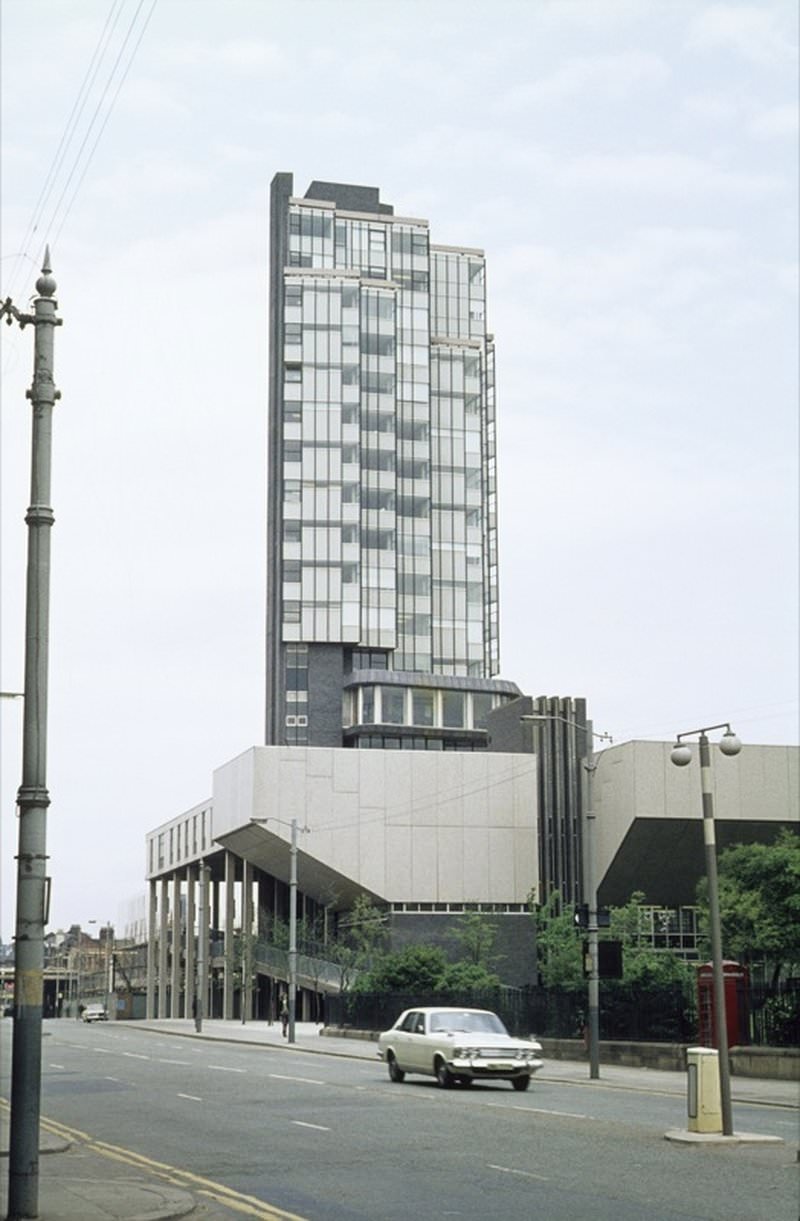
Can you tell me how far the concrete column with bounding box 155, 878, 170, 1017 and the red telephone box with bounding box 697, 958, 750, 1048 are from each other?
9221cm

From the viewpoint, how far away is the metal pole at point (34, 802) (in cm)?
1270

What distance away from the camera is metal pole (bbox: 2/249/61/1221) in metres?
12.7

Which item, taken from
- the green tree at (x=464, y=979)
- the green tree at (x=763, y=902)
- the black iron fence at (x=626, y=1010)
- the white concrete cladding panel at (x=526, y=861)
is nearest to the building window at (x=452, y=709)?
the white concrete cladding panel at (x=526, y=861)

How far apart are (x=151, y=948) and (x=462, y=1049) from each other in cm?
10199

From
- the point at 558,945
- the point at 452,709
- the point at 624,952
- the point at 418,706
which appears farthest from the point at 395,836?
the point at 624,952

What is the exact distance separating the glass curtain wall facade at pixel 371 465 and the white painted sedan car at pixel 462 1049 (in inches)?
3052

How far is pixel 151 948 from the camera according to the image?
422 feet

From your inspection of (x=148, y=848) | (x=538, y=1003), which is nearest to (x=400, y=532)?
(x=148, y=848)

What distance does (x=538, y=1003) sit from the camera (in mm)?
48812

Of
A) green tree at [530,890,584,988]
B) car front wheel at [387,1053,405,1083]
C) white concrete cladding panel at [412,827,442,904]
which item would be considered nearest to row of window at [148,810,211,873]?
white concrete cladding panel at [412,827,442,904]

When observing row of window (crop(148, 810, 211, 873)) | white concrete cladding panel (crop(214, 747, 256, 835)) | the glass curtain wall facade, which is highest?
the glass curtain wall facade

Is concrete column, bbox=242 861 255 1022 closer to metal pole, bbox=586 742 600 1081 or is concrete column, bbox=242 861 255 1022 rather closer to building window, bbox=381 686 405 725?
building window, bbox=381 686 405 725

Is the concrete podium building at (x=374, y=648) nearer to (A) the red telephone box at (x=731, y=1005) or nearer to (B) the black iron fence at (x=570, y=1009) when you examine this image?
(B) the black iron fence at (x=570, y=1009)

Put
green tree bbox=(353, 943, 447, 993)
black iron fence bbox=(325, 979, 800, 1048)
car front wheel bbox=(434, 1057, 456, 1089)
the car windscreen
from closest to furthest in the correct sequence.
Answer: car front wheel bbox=(434, 1057, 456, 1089), the car windscreen, black iron fence bbox=(325, 979, 800, 1048), green tree bbox=(353, 943, 447, 993)
